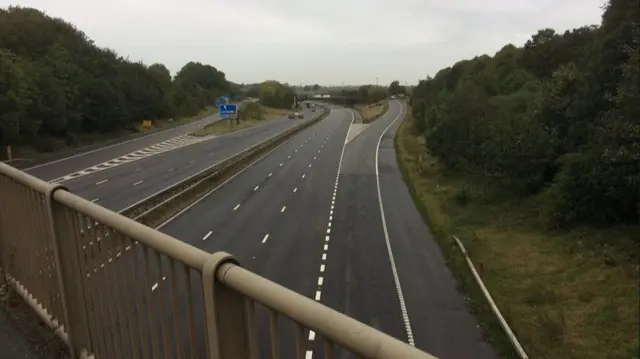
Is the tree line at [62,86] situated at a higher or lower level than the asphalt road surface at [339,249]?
higher

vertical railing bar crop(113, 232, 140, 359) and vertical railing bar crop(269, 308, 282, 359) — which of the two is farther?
vertical railing bar crop(113, 232, 140, 359)

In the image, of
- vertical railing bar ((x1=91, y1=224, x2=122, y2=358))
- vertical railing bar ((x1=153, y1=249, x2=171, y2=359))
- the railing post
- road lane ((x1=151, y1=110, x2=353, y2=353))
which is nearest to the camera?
vertical railing bar ((x1=153, y1=249, x2=171, y2=359))

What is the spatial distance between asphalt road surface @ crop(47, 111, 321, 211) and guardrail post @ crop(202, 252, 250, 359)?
24272mm

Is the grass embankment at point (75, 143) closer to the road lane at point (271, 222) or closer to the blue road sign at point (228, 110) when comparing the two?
the blue road sign at point (228, 110)

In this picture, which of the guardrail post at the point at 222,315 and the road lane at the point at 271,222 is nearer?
the guardrail post at the point at 222,315

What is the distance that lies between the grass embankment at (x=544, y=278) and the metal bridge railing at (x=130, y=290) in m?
7.20

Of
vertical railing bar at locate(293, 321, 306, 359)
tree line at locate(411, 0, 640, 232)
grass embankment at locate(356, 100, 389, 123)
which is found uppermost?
vertical railing bar at locate(293, 321, 306, 359)

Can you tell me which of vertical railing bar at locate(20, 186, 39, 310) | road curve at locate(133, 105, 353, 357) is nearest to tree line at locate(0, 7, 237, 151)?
road curve at locate(133, 105, 353, 357)

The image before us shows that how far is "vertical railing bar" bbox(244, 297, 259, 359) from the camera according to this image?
2.29 meters

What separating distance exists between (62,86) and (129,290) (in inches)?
2237

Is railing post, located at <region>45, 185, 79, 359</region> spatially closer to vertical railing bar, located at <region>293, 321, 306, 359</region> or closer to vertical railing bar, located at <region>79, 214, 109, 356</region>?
vertical railing bar, located at <region>79, 214, 109, 356</region>

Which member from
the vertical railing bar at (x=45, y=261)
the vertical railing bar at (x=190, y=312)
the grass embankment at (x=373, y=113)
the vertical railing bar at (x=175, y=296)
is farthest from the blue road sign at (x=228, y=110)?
the vertical railing bar at (x=190, y=312)

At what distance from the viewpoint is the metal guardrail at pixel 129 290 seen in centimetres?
196

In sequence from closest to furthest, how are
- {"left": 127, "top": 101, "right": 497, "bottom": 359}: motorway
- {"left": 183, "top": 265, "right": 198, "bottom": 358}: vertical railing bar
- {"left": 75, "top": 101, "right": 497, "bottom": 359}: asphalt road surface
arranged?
{"left": 183, "top": 265, "right": 198, "bottom": 358}: vertical railing bar, {"left": 75, "top": 101, "right": 497, "bottom": 359}: asphalt road surface, {"left": 127, "top": 101, "right": 497, "bottom": 359}: motorway
